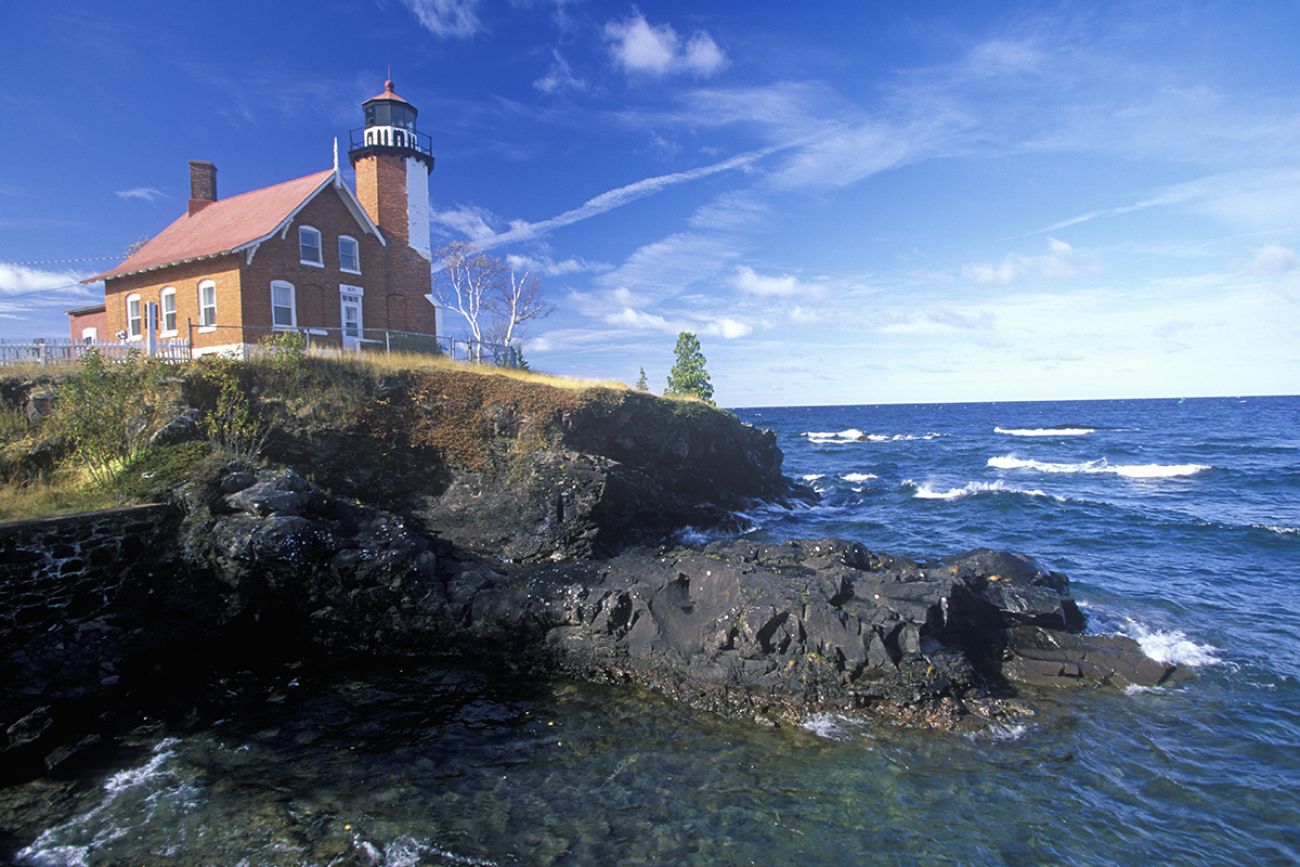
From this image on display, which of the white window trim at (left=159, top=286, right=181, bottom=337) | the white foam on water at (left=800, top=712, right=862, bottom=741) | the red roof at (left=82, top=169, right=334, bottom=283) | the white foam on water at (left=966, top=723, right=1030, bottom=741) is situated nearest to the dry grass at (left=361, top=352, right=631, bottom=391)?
the red roof at (left=82, top=169, right=334, bottom=283)

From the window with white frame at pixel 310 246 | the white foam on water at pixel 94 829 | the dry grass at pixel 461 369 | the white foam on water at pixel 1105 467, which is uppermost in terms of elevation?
the window with white frame at pixel 310 246

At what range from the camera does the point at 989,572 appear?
625 inches

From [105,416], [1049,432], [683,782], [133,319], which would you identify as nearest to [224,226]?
[133,319]

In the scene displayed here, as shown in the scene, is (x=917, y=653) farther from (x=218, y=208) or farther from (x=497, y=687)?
(x=218, y=208)

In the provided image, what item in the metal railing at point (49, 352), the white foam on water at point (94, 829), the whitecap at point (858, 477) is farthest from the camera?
the whitecap at point (858, 477)

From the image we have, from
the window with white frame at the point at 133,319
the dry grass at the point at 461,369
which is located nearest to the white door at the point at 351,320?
the dry grass at the point at 461,369

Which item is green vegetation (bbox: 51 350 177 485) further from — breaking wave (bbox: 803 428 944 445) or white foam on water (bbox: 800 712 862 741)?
breaking wave (bbox: 803 428 944 445)

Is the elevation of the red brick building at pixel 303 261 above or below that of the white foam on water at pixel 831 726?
above

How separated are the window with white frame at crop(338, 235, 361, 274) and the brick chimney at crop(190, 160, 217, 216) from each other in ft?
28.7

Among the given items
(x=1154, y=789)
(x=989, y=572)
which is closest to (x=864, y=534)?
(x=989, y=572)

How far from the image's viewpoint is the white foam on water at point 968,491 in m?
31.5

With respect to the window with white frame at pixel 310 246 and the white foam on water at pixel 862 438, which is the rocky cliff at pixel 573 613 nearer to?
the window with white frame at pixel 310 246

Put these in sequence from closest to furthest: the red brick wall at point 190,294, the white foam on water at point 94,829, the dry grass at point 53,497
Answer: the white foam on water at point 94,829 → the dry grass at point 53,497 → the red brick wall at point 190,294

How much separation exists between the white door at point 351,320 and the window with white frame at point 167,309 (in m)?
6.56
